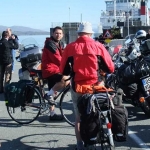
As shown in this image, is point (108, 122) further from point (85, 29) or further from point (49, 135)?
point (49, 135)

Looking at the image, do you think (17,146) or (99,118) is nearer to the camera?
(99,118)

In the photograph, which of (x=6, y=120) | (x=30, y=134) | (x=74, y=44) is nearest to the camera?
(x=74, y=44)

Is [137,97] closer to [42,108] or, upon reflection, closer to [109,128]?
[42,108]

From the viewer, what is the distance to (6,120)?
7195 millimetres

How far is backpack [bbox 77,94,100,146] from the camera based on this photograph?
4.35 m

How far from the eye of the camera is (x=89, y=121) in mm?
4363

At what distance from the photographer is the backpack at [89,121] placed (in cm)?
435

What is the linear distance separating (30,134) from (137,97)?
207 centimetres

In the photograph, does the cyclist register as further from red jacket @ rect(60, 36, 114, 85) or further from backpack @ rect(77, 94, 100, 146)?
backpack @ rect(77, 94, 100, 146)

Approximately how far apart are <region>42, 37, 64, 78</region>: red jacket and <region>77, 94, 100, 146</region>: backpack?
2162 mm

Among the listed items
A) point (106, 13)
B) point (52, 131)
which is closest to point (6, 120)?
point (52, 131)

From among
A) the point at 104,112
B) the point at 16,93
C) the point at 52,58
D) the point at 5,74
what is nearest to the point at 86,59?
the point at 104,112

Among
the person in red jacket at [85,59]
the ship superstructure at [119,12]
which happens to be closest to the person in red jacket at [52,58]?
the person in red jacket at [85,59]

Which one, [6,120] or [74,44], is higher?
[74,44]
